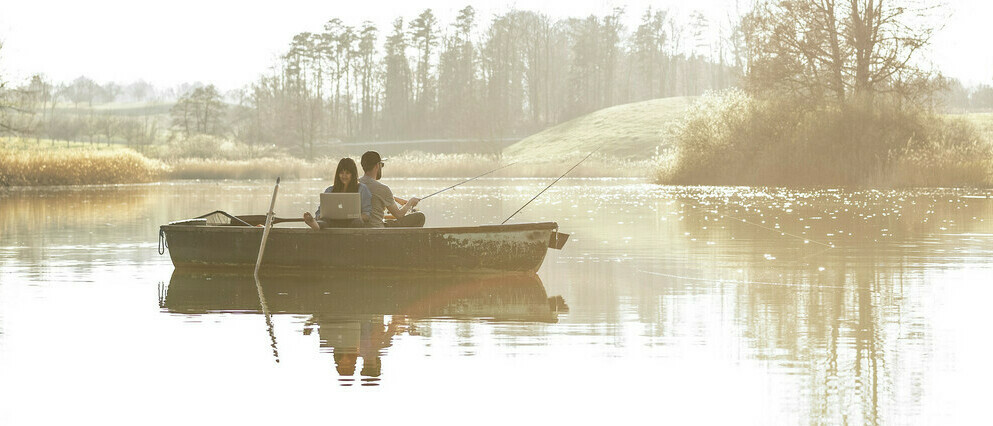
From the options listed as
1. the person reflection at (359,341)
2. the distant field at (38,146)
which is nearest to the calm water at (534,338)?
the person reflection at (359,341)

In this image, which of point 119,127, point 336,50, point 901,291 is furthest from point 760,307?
point 119,127

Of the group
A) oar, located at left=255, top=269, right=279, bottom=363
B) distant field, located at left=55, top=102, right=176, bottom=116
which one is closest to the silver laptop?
oar, located at left=255, top=269, right=279, bottom=363

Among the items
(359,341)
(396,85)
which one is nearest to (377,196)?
(359,341)

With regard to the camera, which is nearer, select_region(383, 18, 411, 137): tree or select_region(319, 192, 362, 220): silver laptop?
select_region(319, 192, 362, 220): silver laptop

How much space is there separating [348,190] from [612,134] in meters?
73.8

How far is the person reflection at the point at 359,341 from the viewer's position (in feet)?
28.4

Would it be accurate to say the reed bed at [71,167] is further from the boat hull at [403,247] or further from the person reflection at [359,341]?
the person reflection at [359,341]

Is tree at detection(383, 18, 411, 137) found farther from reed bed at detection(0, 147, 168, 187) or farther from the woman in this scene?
the woman

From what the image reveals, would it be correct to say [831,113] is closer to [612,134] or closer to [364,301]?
[364,301]

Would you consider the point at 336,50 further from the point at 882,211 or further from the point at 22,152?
the point at 882,211

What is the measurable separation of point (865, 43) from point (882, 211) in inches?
554

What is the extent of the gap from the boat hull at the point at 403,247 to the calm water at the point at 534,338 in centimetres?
26

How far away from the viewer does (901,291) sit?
13.4 metres

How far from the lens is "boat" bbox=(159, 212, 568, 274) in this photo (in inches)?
594
